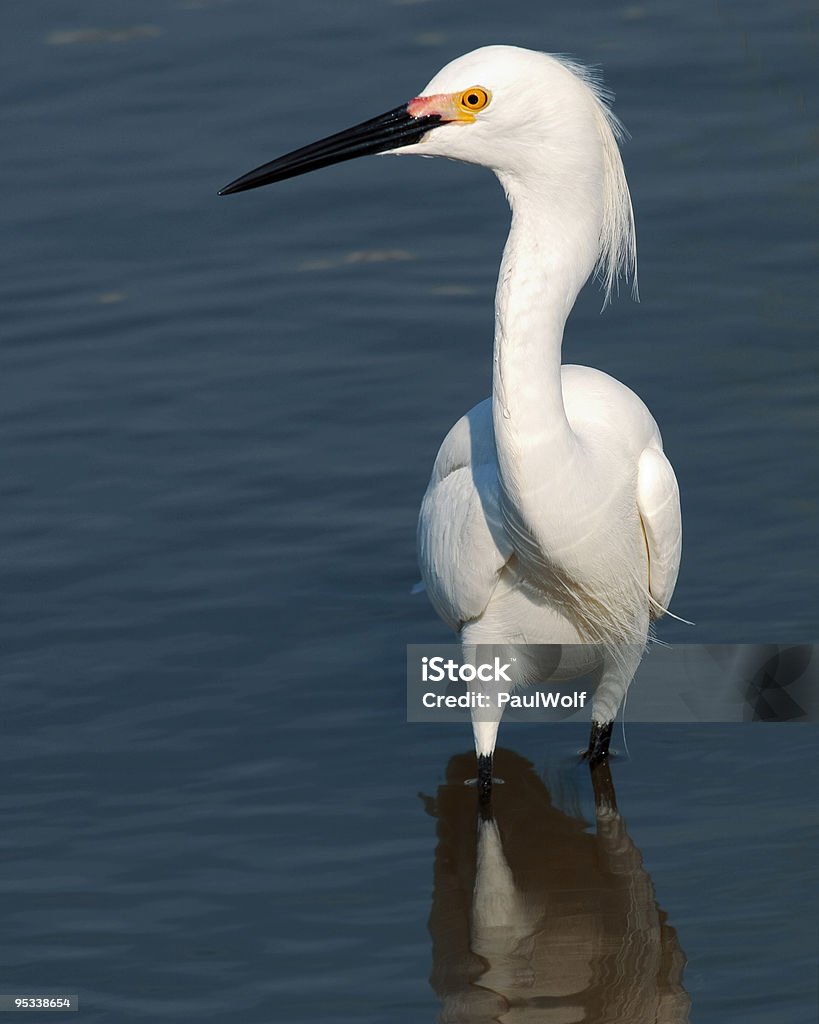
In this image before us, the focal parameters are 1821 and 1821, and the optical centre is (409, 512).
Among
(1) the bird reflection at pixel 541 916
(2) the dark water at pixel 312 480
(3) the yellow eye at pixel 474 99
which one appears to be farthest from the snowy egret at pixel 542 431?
(2) the dark water at pixel 312 480

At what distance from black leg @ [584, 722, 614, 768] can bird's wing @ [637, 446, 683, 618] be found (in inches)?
21.1

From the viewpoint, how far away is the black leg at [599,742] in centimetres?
552

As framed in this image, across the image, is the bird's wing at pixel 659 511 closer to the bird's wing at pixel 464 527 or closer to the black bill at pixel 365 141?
the bird's wing at pixel 464 527

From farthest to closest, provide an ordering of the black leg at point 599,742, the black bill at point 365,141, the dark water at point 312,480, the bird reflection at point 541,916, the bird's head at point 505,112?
the black leg at point 599,742
the dark water at point 312,480
the bird reflection at point 541,916
the black bill at point 365,141
the bird's head at point 505,112

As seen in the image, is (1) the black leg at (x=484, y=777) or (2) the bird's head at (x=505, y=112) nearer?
(2) the bird's head at (x=505, y=112)

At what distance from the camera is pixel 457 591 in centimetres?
517

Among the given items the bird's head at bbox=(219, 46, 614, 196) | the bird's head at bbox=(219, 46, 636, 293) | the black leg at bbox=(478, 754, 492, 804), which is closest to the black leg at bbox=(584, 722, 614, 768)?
the black leg at bbox=(478, 754, 492, 804)

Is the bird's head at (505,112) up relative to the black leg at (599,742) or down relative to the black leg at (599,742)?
up

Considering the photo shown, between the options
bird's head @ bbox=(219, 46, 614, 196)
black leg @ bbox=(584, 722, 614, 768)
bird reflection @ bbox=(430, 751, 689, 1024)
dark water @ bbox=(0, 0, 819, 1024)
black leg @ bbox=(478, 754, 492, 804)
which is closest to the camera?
bird's head @ bbox=(219, 46, 614, 196)

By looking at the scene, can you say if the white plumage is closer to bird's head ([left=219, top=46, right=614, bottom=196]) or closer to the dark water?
bird's head ([left=219, top=46, right=614, bottom=196])

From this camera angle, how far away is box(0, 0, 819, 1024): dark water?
4.94 m

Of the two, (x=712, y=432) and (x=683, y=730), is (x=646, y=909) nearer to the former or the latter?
(x=683, y=730)

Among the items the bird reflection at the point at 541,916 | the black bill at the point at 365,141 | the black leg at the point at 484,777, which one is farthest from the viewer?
the black leg at the point at 484,777

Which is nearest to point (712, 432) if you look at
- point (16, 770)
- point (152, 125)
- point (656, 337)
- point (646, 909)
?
point (656, 337)
